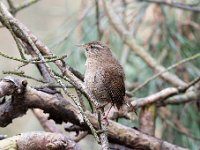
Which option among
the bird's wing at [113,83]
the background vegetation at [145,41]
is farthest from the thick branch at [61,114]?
the background vegetation at [145,41]

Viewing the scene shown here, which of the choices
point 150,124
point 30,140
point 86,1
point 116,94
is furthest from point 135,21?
point 30,140

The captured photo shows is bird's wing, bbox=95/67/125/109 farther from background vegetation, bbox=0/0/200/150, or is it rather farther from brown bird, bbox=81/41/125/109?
background vegetation, bbox=0/0/200/150

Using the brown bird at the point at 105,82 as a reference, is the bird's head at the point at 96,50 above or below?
above

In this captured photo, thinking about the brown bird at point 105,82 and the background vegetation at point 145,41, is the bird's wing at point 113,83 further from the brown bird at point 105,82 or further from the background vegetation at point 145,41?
the background vegetation at point 145,41

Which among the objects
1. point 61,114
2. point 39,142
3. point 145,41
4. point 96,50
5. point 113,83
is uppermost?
point 145,41

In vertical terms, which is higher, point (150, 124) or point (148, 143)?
point (150, 124)

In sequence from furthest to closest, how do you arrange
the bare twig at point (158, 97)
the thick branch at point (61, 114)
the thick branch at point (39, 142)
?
the bare twig at point (158, 97)
the thick branch at point (61, 114)
the thick branch at point (39, 142)

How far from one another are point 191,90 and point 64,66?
1.12 meters

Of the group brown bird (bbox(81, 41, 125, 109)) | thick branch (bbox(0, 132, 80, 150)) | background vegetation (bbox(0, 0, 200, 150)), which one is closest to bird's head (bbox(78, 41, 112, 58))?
brown bird (bbox(81, 41, 125, 109))

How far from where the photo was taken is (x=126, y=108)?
2451 millimetres

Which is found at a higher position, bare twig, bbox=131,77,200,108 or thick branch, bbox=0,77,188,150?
bare twig, bbox=131,77,200,108

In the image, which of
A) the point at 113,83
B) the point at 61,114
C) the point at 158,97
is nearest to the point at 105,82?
the point at 113,83

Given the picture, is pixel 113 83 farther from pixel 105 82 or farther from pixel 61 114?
pixel 61 114

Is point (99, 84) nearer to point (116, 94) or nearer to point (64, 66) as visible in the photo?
point (116, 94)
